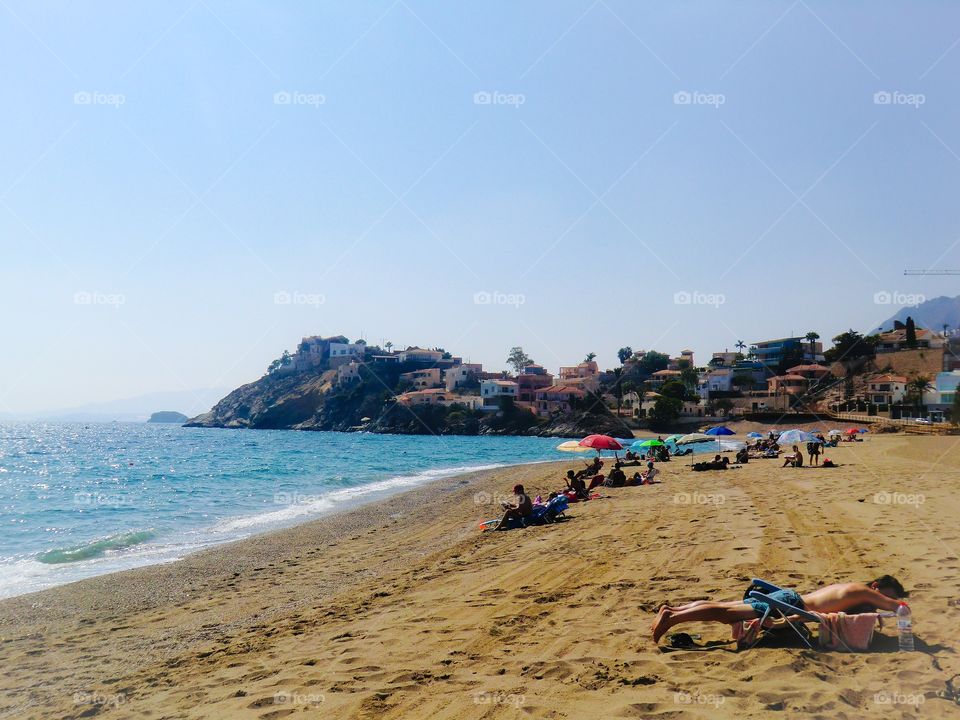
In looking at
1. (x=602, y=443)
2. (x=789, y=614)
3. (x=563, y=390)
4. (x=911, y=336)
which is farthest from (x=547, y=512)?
(x=911, y=336)

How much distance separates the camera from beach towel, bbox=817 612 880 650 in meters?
5.34

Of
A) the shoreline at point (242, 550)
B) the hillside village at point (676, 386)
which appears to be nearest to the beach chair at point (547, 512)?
the shoreline at point (242, 550)

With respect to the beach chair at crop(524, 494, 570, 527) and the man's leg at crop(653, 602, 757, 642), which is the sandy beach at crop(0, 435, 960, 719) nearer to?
the man's leg at crop(653, 602, 757, 642)

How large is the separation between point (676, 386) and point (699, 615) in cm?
9720

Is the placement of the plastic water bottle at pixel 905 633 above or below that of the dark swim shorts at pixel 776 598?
below

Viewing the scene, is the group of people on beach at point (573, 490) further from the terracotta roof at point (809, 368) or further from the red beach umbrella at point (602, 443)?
the terracotta roof at point (809, 368)

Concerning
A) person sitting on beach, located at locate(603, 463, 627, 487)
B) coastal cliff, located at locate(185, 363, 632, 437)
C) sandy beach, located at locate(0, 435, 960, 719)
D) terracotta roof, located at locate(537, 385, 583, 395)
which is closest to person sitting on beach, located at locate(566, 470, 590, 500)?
person sitting on beach, located at locate(603, 463, 627, 487)

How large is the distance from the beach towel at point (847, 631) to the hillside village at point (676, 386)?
2350 inches

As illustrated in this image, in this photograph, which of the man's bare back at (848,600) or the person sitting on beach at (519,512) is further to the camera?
the person sitting on beach at (519,512)

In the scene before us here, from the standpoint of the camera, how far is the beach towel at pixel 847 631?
5.34 meters

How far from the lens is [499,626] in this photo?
21.7 feet

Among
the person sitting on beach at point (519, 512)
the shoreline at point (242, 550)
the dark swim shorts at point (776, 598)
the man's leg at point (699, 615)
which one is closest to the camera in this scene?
the dark swim shorts at point (776, 598)

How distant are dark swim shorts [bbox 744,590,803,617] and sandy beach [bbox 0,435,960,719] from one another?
35cm

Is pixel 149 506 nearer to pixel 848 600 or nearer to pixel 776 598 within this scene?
pixel 776 598
